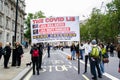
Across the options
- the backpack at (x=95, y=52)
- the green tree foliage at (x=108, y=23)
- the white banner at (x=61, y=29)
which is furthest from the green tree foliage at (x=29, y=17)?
the backpack at (x=95, y=52)

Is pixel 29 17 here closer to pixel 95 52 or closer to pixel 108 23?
pixel 108 23

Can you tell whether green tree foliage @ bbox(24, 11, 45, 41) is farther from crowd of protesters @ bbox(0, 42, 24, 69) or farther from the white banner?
the white banner

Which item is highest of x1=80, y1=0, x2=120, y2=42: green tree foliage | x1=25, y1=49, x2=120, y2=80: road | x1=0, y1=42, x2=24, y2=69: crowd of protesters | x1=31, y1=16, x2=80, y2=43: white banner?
x1=80, y1=0, x2=120, y2=42: green tree foliage

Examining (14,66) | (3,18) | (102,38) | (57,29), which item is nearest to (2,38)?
(3,18)

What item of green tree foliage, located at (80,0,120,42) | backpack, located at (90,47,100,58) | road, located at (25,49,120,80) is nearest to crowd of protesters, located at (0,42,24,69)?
road, located at (25,49,120,80)

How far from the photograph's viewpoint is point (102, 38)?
85750 mm

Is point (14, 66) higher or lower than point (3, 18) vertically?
lower

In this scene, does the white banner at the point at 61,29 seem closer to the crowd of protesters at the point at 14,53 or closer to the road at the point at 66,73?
the road at the point at 66,73

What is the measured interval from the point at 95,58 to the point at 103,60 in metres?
1.81

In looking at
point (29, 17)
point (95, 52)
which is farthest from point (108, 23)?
point (95, 52)

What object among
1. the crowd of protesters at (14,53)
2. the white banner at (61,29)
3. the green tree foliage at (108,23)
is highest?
the green tree foliage at (108,23)

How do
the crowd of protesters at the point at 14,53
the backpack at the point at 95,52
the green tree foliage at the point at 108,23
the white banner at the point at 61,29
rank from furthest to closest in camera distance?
the green tree foliage at the point at 108,23, the crowd of protesters at the point at 14,53, the white banner at the point at 61,29, the backpack at the point at 95,52

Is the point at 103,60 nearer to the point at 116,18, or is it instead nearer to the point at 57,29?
the point at 57,29

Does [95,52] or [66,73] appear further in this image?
[66,73]
